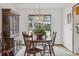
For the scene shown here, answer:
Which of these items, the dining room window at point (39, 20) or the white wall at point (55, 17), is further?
the white wall at point (55, 17)

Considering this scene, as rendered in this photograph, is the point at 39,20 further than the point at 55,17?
No

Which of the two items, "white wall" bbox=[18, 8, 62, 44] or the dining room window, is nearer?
the dining room window

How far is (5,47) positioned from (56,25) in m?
3.22

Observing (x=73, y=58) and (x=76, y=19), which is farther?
(x=76, y=19)

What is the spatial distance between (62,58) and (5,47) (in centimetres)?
391

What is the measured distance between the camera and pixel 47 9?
284 inches

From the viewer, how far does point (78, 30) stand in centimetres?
518

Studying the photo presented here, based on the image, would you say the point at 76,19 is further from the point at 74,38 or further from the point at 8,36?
the point at 8,36

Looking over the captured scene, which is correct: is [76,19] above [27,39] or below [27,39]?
above

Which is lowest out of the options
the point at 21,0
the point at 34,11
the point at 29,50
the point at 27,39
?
the point at 29,50

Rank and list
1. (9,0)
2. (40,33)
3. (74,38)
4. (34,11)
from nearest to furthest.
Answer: (9,0) < (40,33) < (74,38) < (34,11)

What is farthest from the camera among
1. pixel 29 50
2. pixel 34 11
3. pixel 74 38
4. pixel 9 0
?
pixel 34 11

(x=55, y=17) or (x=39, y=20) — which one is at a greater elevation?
(x=55, y=17)

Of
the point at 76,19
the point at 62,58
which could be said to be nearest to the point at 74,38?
the point at 76,19
